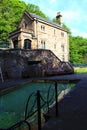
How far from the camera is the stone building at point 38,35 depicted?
101 ft

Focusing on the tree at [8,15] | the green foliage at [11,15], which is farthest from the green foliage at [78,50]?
the tree at [8,15]

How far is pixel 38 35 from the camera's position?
32.9 metres

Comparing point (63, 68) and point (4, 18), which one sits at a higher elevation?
point (4, 18)

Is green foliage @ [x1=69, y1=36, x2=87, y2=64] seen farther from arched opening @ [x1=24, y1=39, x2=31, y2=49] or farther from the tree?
arched opening @ [x1=24, y1=39, x2=31, y2=49]

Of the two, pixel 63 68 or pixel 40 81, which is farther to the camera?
pixel 63 68

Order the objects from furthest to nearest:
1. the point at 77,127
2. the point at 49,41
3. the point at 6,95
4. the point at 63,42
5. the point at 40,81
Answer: the point at 63,42 → the point at 49,41 → the point at 40,81 → the point at 6,95 → the point at 77,127

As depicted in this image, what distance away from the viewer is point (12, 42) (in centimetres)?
3269

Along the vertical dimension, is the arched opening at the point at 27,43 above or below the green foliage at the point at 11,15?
below

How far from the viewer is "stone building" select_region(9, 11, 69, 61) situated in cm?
3064

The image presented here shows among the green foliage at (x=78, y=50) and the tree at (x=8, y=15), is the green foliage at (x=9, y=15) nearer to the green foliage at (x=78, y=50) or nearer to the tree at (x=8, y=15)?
the tree at (x=8, y=15)

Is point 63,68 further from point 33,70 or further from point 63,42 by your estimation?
point 63,42

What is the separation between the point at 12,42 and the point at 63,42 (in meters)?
11.4

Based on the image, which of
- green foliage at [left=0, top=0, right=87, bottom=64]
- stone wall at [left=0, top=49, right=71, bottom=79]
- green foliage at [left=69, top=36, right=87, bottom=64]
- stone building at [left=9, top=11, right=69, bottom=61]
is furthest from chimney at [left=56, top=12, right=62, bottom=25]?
stone wall at [left=0, top=49, right=71, bottom=79]

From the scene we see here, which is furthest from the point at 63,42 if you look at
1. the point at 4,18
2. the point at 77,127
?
the point at 77,127
